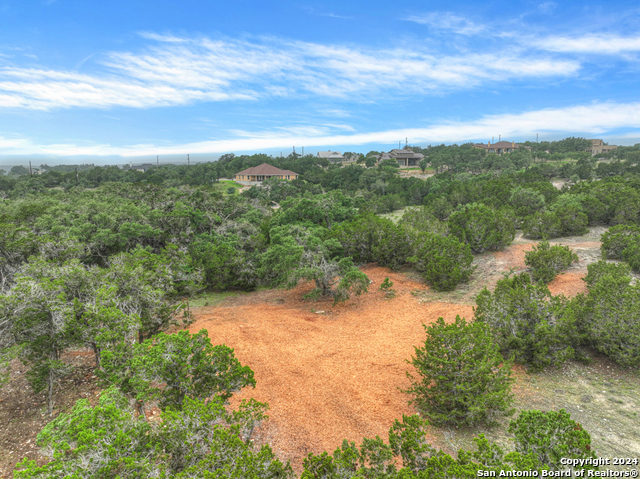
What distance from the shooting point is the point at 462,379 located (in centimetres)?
717

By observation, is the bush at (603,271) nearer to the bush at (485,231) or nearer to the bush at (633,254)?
the bush at (633,254)

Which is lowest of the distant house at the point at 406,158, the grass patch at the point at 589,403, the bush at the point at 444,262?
the grass patch at the point at 589,403

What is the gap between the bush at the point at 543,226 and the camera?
21103 mm

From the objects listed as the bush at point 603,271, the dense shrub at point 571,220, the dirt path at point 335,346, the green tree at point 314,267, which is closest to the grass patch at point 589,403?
Result: the dirt path at point 335,346

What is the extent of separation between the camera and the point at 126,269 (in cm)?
956

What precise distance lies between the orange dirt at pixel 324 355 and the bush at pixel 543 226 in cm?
1090

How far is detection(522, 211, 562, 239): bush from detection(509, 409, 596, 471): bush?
19.5m

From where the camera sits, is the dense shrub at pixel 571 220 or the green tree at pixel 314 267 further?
the dense shrub at pixel 571 220

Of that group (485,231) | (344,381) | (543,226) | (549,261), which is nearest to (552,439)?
(344,381)

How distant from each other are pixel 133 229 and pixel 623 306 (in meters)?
19.8

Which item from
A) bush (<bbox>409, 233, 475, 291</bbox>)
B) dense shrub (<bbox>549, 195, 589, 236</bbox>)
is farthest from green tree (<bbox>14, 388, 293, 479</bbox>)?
dense shrub (<bbox>549, 195, 589, 236</bbox>)

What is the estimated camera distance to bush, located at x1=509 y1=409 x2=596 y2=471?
461cm

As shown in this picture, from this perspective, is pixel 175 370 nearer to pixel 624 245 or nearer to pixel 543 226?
pixel 624 245

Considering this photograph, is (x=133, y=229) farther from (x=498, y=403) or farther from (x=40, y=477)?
(x=498, y=403)
